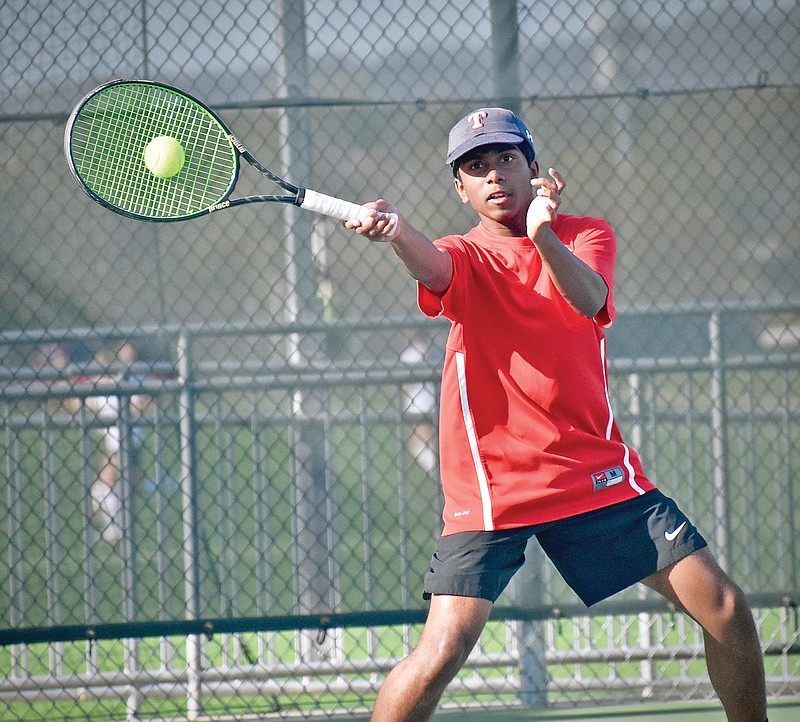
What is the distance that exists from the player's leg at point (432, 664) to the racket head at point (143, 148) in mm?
1228

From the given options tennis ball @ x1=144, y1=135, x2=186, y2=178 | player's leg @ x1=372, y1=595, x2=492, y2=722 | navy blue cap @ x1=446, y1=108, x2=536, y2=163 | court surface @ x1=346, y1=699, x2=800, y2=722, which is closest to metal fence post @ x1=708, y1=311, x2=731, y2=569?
court surface @ x1=346, y1=699, x2=800, y2=722

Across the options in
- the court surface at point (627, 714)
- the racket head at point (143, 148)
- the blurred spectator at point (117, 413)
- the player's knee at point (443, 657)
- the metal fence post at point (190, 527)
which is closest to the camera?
the player's knee at point (443, 657)

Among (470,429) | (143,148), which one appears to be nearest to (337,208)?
(470,429)

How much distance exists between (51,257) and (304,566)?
1563mm

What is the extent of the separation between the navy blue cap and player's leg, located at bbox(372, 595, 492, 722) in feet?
3.54

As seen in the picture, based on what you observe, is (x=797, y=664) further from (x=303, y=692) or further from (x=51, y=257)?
(x=51, y=257)

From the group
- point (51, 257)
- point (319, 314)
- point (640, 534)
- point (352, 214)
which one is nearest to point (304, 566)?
point (319, 314)

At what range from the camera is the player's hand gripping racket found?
2.59 meters

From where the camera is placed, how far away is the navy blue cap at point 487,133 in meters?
2.38

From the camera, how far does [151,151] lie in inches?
101

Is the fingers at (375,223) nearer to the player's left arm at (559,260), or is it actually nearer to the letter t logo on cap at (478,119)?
the player's left arm at (559,260)

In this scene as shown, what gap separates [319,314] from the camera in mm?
3867

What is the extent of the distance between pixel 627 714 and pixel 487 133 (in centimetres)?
225

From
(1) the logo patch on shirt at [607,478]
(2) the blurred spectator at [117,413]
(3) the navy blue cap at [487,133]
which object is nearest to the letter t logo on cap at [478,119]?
(3) the navy blue cap at [487,133]
